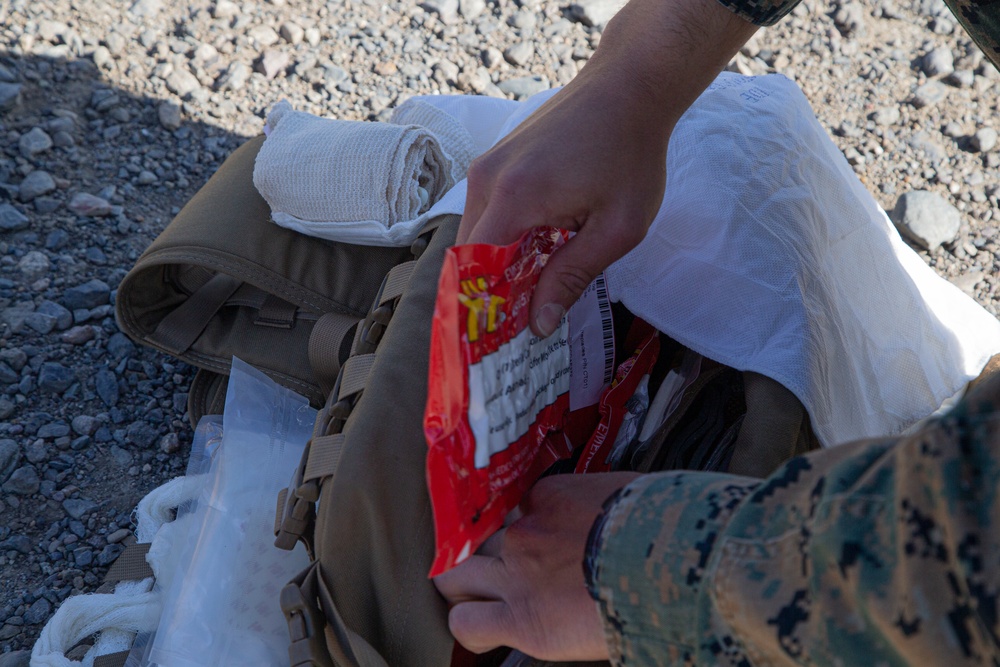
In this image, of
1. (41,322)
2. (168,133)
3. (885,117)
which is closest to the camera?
(41,322)

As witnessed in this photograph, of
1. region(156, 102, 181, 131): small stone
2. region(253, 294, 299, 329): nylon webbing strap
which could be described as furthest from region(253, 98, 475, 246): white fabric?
region(156, 102, 181, 131): small stone

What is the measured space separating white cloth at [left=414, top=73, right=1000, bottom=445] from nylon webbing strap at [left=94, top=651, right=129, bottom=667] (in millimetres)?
868

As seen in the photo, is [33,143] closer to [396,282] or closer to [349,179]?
[349,179]

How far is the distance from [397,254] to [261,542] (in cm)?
57

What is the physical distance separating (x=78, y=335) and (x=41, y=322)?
0.08 meters

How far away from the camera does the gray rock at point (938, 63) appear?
272cm

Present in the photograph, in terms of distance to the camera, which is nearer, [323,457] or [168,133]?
[323,457]

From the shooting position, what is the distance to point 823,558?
0.60 m

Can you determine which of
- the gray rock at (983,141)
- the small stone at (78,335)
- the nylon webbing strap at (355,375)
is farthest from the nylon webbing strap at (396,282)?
the gray rock at (983,141)

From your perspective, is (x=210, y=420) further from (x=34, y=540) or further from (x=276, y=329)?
(x=34, y=540)

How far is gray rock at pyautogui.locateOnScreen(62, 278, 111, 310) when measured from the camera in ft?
5.91

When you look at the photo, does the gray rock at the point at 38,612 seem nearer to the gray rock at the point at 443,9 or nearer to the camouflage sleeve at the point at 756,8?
the camouflage sleeve at the point at 756,8

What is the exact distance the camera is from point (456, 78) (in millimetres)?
2566

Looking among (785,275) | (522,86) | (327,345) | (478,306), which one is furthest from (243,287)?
(522,86)
